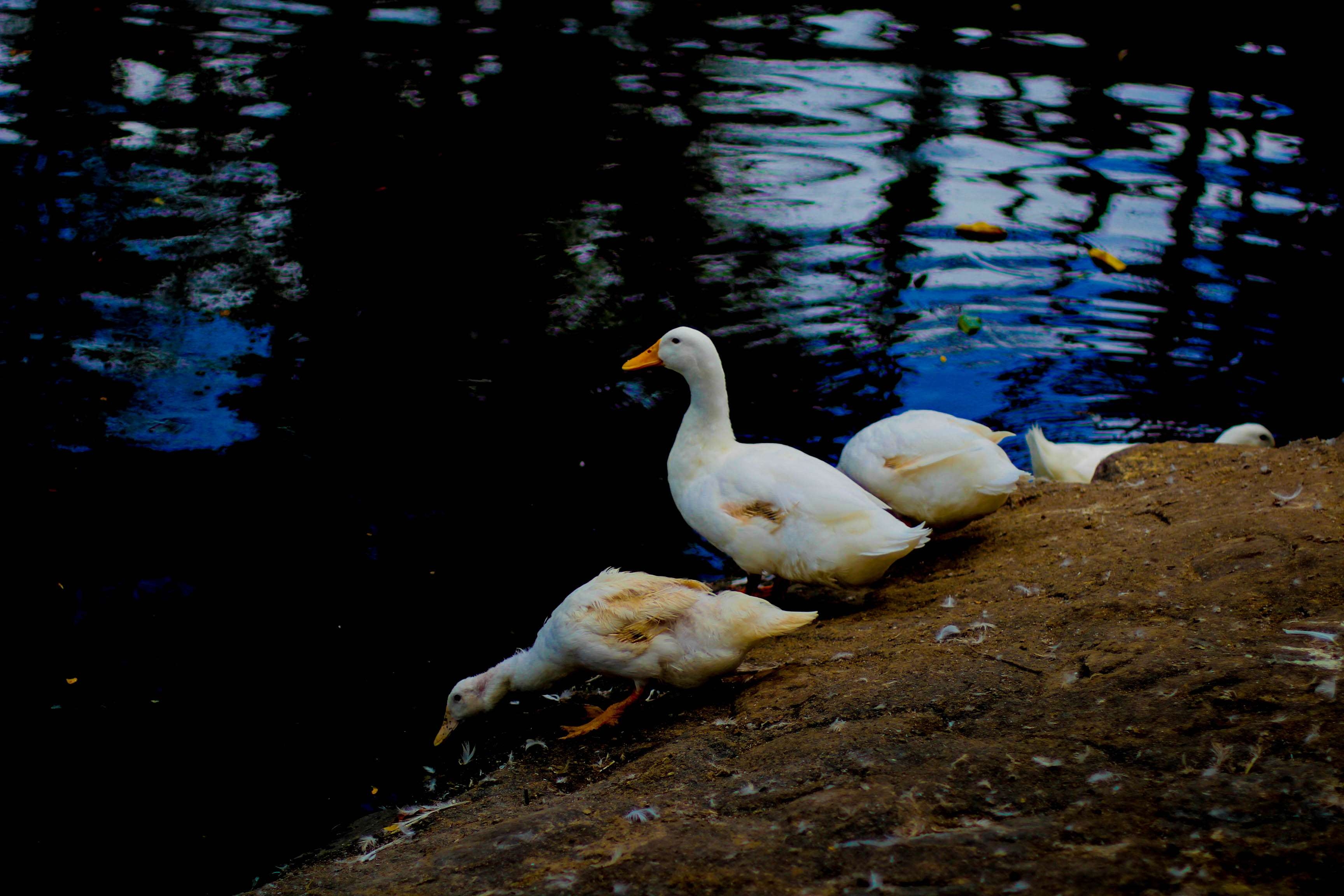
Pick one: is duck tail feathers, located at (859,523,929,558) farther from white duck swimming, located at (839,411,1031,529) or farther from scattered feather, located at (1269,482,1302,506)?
scattered feather, located at (1269,482,1302,506)

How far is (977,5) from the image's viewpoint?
16.1m

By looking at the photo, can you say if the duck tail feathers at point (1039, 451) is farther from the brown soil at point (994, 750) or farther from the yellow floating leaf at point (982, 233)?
the yellow floating leaf at point (982, 233)

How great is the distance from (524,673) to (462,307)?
14.0ft

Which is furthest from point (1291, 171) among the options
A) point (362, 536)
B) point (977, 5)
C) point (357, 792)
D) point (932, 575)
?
point (357, 792)

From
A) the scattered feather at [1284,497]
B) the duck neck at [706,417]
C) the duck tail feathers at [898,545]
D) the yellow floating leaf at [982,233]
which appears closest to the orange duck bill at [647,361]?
the duck neck at [706,417]

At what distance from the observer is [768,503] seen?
15.0ft

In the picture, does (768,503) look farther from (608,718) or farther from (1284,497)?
(1284,497)

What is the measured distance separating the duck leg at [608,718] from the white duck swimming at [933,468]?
160 cm

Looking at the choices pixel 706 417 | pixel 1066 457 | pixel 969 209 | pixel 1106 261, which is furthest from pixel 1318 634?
pixel 969 209

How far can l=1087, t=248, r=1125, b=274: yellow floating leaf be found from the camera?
946cm

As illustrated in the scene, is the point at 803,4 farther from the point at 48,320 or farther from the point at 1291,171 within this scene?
the point at 48,320

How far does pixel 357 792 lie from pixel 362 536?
1831 millimetres

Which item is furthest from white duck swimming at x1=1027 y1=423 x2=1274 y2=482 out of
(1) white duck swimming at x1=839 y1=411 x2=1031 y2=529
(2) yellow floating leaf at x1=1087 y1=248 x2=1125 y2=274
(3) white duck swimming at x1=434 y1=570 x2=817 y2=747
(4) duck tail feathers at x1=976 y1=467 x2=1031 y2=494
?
(3) white duck swimming at x1=434 y1=570 x2=817 y2=747

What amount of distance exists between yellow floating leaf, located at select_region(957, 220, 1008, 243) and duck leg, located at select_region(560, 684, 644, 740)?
6.91 m
